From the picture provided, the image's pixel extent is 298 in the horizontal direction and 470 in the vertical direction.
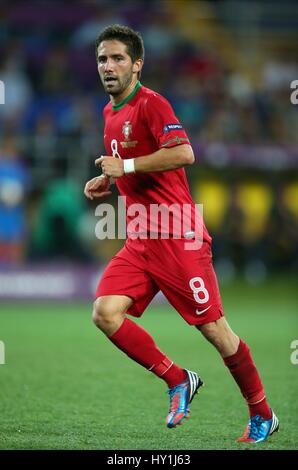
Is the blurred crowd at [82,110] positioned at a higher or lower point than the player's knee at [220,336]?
higher

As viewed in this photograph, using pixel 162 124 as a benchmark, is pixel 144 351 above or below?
below

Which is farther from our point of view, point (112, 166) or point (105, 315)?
point (105, 315)

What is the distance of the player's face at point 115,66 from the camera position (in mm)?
5445

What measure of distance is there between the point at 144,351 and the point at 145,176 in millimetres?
1037

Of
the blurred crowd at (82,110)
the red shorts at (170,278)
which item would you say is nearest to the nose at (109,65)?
the red shorts at (170,278)

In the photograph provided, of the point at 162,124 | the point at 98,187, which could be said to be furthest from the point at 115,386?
the point at 162,124

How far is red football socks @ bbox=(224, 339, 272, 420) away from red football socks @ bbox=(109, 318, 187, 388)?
323mm

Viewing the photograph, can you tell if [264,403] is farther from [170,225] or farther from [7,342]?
[7,342]

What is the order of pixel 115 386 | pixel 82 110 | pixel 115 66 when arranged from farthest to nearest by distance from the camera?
pixel 82 110 < pixel 115 386 < pixel 115 66

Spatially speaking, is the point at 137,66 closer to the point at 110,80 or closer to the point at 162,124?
the point at 110,80

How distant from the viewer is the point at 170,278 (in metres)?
5.41

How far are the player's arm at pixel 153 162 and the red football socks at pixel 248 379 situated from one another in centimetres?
114

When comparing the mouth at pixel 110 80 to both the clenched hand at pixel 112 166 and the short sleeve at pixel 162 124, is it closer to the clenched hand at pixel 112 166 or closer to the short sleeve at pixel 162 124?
the short sleeve at pixel 162 124

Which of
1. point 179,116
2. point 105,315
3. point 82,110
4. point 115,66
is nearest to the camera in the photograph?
point 105,315
